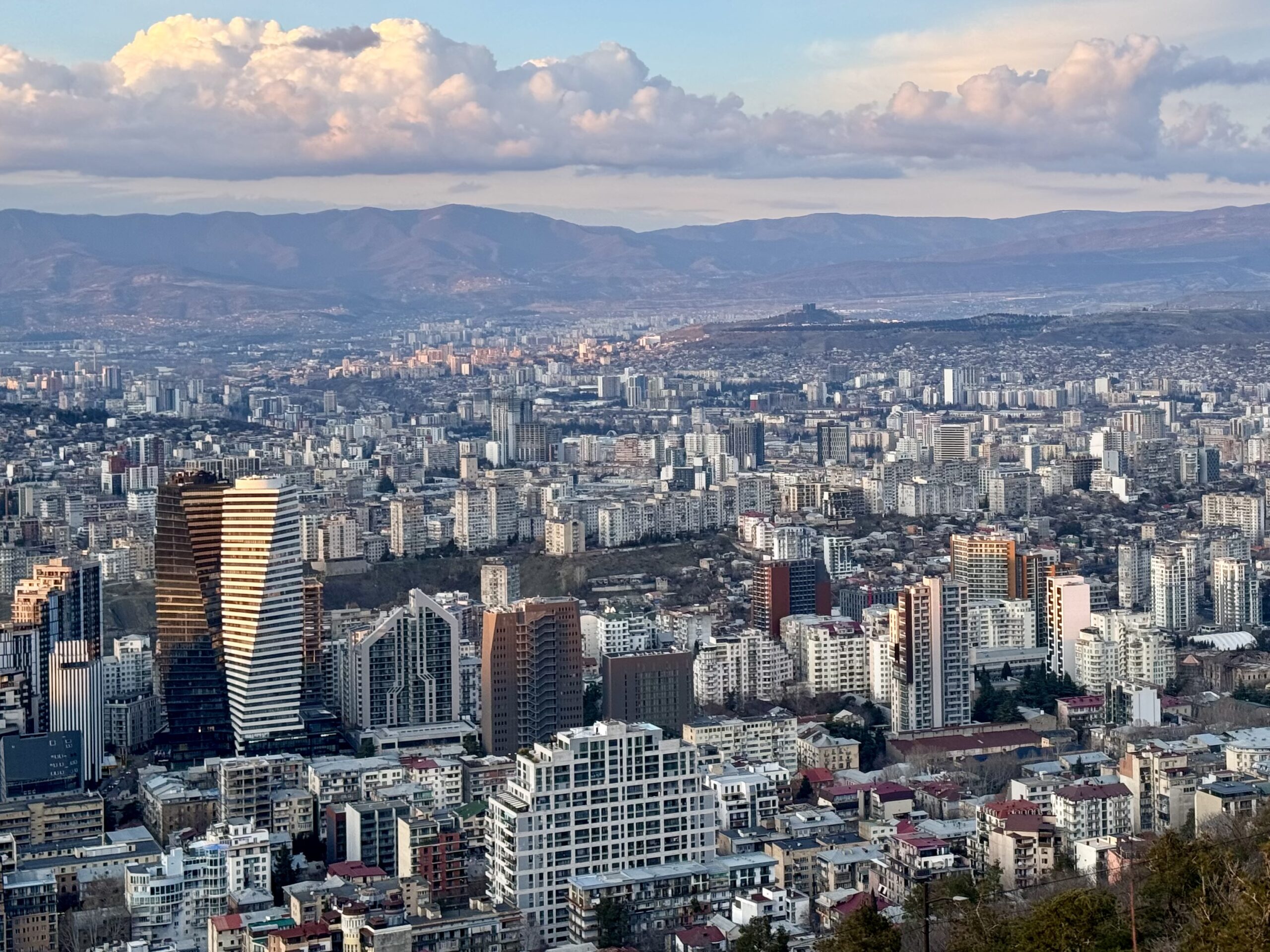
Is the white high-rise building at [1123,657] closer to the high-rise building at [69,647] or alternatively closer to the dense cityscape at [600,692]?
the dense cityscape at [600,692]

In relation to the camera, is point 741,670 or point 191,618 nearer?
point 191,618

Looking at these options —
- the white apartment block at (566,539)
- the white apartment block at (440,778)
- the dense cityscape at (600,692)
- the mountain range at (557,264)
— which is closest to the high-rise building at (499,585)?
the dense cityscape at (600,692)

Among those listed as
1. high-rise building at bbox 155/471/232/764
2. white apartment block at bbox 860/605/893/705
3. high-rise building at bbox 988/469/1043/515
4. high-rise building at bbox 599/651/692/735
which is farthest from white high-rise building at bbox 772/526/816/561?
high-rise building at bbox 155/471/232/764

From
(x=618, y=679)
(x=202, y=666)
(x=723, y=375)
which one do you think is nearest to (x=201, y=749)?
(x=202, y=666)

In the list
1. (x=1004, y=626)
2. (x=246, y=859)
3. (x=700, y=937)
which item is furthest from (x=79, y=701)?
(x=1004, y=626)

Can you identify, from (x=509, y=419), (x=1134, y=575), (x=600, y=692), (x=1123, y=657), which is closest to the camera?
(x=600, y=692)

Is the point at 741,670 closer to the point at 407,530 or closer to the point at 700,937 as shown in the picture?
the point at 700,937
